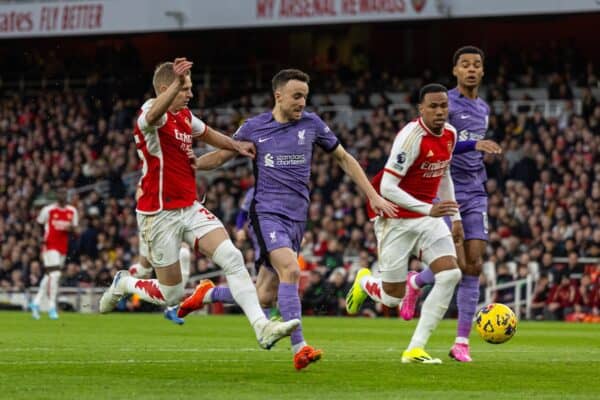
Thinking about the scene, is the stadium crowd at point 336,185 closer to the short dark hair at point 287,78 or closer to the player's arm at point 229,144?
the player's arm at point 229,144

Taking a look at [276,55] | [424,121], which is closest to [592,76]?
[276,55]

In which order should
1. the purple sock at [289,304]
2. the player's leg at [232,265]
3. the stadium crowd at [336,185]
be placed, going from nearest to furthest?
the player's leg at [232,265], the purple sock at [289,304], the stadium crowd at [336,185]

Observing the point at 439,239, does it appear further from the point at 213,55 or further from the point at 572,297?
the point at 213,55

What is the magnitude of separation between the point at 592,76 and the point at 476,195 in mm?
19600

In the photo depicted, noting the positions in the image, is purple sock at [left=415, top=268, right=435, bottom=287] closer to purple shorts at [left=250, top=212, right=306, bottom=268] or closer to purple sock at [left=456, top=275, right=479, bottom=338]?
purple sock at [left=456, top=275, right=479, bottom=338]

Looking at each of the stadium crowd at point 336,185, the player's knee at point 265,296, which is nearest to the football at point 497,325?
the player's knee at point 265,296

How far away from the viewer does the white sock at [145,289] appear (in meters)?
12.1

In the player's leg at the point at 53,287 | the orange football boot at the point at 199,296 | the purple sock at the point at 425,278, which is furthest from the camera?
the player's leg at the point at 53,287

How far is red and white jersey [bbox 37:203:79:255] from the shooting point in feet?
78.8

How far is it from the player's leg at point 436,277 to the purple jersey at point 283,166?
104cm

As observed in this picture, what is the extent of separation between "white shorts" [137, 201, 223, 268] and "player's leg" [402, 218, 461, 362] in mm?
1666

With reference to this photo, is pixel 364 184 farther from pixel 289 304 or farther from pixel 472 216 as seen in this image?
pixel 472 216

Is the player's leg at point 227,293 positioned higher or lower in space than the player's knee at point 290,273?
lower

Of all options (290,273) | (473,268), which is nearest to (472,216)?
(473,268)
